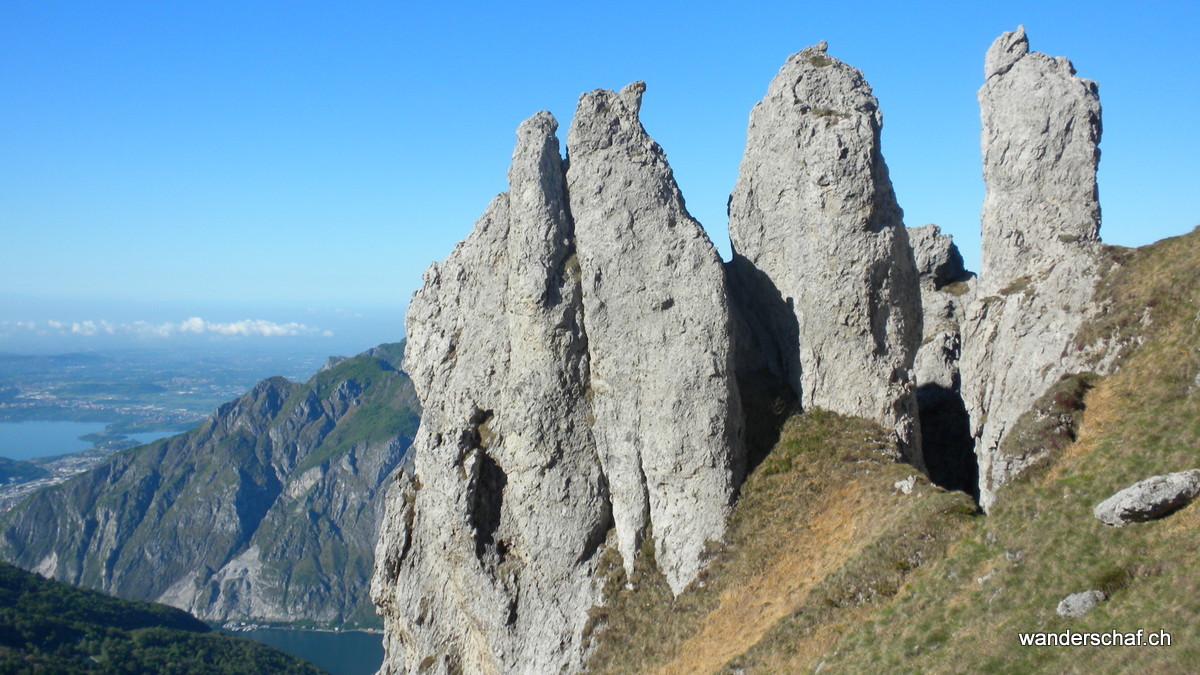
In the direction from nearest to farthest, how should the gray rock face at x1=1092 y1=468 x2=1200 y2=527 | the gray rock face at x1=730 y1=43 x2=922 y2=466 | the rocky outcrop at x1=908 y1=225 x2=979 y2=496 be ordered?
1. the gray rock face at x1=1092 y1=468 x2=1200 y2=527
2. the gray rock face at x1=730 y1=43 x2=922 y2=466
3. the rocky outcrop at x1=908 y1=225 x2=979 y2=496

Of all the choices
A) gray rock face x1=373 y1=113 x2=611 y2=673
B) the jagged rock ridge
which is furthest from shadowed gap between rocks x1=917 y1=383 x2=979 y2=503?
gray rock face x1=373 y1=113 x2=611 y2=673

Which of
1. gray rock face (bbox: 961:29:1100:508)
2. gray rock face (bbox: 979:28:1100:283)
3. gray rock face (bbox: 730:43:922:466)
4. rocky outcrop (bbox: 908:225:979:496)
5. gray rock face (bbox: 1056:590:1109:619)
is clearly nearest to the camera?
gray rock face (bbox: 1056:590:1109:619)

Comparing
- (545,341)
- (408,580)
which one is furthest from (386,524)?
(545,341)

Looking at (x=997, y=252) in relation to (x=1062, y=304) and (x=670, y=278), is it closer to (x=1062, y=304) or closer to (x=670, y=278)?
(x=1062, y=304)

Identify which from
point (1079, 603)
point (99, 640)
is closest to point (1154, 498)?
point (1079, 603)

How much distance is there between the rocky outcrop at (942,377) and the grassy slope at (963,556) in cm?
805

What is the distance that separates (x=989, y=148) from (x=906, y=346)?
11.0 metres

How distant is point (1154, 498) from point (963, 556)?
20.0 ft

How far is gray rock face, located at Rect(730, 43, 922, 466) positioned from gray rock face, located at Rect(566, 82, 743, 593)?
439 cm

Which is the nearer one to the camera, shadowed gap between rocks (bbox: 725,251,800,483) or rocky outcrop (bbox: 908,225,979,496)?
shadowed gap between rocks (bbox: 725,251,800,483)

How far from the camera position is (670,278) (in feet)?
126

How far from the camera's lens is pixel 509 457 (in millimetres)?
40031

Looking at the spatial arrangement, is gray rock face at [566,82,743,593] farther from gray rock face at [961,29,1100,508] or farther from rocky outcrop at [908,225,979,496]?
rocky outcrop at [908,225,979,496]

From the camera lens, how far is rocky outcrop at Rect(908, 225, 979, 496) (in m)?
42.0
